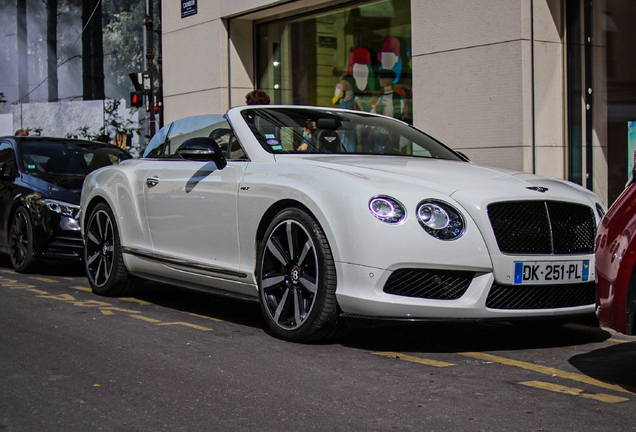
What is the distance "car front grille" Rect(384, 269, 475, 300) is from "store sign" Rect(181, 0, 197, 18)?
12723 millimetres

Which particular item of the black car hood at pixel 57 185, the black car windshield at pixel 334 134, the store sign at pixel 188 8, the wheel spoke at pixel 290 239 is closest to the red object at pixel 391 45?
the store sign at pixel 188 8

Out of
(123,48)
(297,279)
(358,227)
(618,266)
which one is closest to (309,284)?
(297,279)

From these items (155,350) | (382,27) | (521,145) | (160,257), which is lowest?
(155,350)

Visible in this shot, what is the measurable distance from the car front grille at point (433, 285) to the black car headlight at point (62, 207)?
17.6 ft

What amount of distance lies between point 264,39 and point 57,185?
24.0ft

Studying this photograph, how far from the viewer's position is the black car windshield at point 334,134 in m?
6.59

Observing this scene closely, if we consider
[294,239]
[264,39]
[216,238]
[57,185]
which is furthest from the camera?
[264,39]

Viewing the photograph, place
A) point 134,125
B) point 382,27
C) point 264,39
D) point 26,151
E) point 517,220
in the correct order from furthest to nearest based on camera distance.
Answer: point 134,125 < point 264,39 < point 382,27 < point 26,151 < point 517,220

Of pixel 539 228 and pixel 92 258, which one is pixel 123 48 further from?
pixel 539 228

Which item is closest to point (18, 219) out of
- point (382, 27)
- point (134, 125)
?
point (382, 27)

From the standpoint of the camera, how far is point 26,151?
10766mm

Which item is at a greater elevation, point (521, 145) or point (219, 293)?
point (521, 145)

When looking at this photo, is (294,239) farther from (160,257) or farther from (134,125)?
(134,125)

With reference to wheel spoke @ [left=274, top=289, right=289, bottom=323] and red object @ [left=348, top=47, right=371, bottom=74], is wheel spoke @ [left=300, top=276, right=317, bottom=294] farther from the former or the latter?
red object @ [left=348, top=47, right=371, bottom=74]
